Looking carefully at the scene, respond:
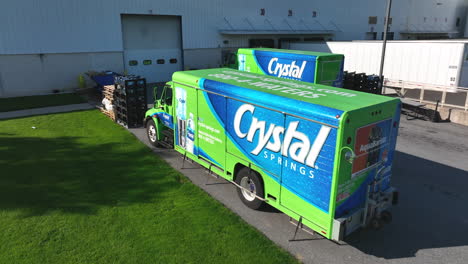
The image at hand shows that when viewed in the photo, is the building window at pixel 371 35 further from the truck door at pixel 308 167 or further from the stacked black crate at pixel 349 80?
the truck door at pixel 308 167

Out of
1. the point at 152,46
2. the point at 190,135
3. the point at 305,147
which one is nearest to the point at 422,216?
the point at 305,147

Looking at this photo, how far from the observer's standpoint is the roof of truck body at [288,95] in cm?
614

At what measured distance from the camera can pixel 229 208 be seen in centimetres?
828

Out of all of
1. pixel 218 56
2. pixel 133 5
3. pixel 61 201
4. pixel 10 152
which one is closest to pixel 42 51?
pixel 133 5

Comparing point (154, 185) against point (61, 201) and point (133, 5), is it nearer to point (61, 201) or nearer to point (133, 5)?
point (61, 201)

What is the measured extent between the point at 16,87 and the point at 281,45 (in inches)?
932

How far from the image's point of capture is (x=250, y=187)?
816 cm

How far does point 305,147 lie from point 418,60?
18131 mm

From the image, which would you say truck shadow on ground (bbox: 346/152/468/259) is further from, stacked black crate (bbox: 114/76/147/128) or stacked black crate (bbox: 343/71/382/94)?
stacked black crate (bbox: 114/76/147/128)

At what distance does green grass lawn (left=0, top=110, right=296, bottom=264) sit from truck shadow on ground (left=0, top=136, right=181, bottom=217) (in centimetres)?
3

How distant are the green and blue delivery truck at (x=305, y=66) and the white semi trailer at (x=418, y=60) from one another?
6.40m

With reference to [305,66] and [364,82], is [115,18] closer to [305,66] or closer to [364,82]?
[305,66]

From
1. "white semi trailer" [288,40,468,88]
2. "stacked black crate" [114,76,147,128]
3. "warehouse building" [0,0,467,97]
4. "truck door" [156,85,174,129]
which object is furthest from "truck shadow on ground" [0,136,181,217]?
"white semi trailer" [288,40,468,88]

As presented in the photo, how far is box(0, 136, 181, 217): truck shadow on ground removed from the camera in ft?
27.3
